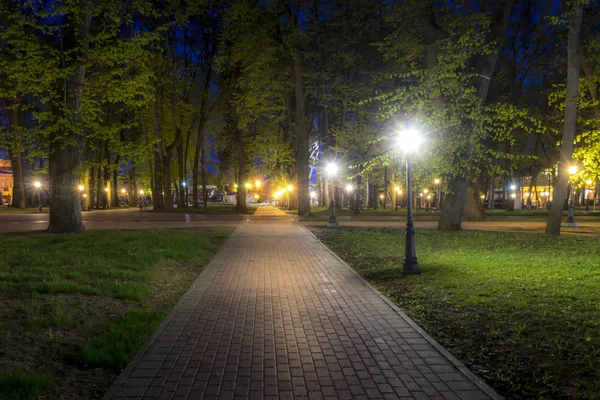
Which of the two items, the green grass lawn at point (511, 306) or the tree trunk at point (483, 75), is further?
the tree trunk at point (483, 75)

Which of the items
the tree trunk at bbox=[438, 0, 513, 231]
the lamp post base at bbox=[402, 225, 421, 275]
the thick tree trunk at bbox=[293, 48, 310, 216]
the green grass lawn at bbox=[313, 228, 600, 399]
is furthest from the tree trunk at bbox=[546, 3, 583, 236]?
the thick tree trunk at bbox=[293, 48, 310, 216]

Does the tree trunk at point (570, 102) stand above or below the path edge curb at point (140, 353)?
above

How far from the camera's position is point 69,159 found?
15.2m

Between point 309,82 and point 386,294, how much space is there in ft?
82.9

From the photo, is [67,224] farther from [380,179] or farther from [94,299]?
[380,179]

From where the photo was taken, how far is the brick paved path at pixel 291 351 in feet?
13.5

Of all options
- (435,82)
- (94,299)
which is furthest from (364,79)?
(94,299)

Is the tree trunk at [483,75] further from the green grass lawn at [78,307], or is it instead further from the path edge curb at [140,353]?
the path edge curb at [140,353]

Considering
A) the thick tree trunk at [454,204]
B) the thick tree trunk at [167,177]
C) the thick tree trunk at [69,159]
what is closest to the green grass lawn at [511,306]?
the thick tree trunk at [454,204]

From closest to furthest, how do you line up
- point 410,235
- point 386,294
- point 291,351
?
point 291,351 → point 386,294 → point 410,235

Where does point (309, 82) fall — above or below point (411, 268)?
above

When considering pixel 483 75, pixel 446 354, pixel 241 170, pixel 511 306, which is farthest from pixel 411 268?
pixel 241 170

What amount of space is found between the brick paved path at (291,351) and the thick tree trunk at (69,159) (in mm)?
9015

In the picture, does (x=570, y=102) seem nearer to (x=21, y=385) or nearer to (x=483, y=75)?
(x=483, y=75)
